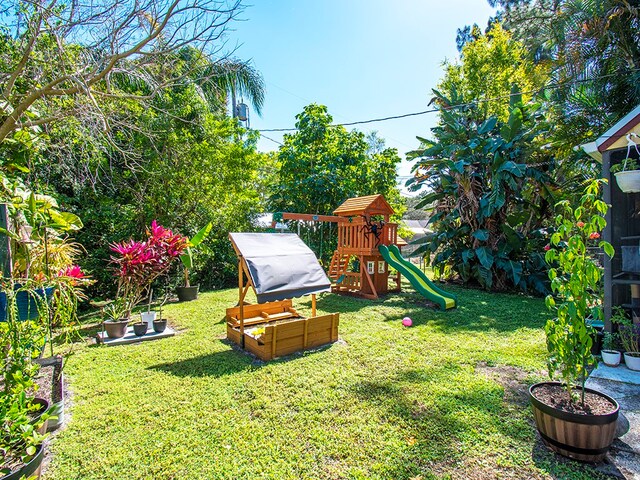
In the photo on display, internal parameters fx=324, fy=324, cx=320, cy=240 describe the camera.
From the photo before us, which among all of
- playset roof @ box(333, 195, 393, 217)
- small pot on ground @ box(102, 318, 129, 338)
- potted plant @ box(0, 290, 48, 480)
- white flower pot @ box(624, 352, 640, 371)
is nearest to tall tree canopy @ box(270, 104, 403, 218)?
playset roof @ box(333, 195, 393, 217)

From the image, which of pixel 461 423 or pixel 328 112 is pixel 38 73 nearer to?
pixel 461 423

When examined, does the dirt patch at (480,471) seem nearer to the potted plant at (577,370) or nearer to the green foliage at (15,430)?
the potted plant at (577,370)

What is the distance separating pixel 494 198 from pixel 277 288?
760 centimetres

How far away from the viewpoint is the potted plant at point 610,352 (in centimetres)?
421

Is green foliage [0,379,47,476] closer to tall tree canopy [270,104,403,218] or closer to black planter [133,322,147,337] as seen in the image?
black planter [133,322,147,337]

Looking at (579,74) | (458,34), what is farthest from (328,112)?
(458,34)

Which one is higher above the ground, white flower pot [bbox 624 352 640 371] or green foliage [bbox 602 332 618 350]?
green foliage [bbox 602 332 618 350]

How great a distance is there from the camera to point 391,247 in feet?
30.3

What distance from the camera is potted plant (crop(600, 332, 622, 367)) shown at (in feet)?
13.8

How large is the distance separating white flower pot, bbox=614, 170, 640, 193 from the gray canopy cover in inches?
157

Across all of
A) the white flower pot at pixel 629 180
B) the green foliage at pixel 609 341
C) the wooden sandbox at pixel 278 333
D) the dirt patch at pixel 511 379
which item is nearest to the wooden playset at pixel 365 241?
the wooden sandbox at pixel 278 333

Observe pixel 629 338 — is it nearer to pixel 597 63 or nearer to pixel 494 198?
pixel 494 198

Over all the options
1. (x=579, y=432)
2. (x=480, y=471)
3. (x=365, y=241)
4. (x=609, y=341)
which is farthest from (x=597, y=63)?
(x=480, y=471)

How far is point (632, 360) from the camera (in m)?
4.09
